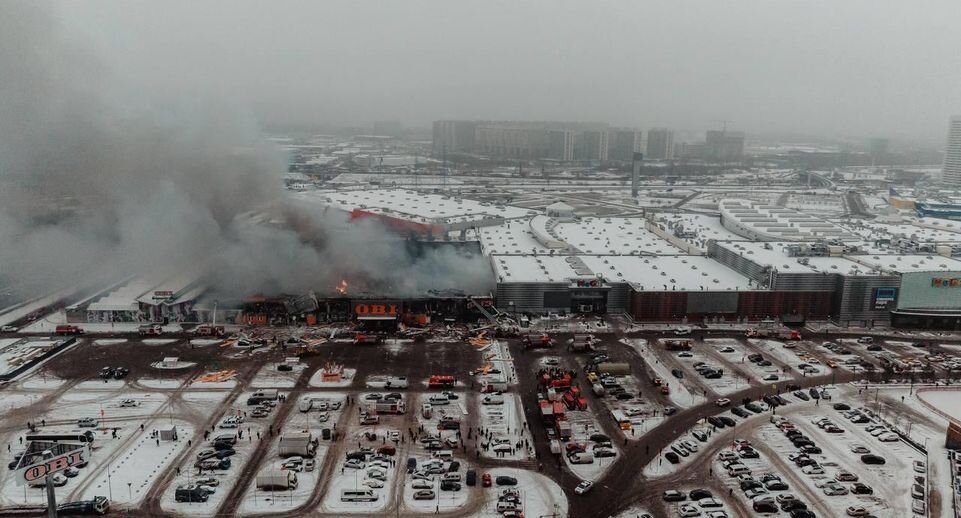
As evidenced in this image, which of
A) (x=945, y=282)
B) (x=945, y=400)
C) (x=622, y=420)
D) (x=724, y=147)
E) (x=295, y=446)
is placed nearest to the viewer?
(x=295, y=446)

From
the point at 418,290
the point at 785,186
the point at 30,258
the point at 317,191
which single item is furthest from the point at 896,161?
the point at 30,258

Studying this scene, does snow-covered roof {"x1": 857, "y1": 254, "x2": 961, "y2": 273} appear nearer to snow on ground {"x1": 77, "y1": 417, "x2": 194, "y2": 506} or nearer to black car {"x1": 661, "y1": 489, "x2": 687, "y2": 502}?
black car {"x1": 661, "y1": 489, "x2": 687, "y2": 502}

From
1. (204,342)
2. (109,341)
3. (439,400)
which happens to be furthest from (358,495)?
(109,341)

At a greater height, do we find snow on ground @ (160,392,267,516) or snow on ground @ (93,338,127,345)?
snow on ground @ (93,338,127,345)

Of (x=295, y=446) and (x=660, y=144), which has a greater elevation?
(x=660, y=144)

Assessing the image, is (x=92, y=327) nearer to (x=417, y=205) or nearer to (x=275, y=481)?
(x=275, y=481)

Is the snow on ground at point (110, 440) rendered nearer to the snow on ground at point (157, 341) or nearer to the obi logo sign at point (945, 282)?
the snow on ground at point (157, 341)

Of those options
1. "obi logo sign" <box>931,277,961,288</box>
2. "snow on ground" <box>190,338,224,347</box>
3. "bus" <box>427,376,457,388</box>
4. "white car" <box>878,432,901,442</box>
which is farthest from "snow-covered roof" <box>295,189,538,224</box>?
"white car" <box>878,432,901,442</box>
